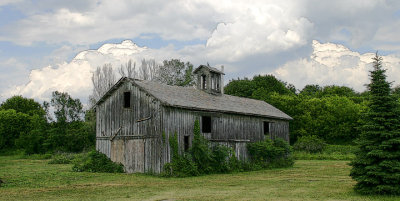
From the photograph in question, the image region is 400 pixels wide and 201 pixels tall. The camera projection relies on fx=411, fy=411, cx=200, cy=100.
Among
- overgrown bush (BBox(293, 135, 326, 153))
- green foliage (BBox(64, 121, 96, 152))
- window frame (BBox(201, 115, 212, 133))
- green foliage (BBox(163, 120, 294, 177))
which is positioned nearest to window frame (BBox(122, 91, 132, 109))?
green foliage (BBox(163, 120, 294, 177))

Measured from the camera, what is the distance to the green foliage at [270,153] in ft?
107

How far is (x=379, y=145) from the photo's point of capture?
1565 cm

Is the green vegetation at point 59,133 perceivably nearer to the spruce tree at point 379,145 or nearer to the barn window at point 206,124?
the barn window at point 206,124

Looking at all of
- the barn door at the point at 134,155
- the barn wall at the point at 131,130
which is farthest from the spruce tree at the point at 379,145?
the barn door at the point at 134,155

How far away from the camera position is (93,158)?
28.5 meters

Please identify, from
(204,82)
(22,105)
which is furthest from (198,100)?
(22,105)

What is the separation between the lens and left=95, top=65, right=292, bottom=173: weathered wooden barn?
26.1 meters

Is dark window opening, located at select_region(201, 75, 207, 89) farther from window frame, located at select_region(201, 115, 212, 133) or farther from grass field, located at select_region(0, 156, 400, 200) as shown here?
grass field, located at select_region(0, 156, 400, 200)

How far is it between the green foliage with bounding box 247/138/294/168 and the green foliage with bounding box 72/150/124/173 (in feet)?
34.9

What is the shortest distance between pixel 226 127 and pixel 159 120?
6.35 meters

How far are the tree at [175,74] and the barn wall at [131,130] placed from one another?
34.1 meters

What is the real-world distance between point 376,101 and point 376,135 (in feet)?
4.39

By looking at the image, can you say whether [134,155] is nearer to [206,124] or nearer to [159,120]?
[159,120]

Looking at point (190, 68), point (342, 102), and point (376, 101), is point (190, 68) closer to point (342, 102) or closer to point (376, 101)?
point (342, 102)
